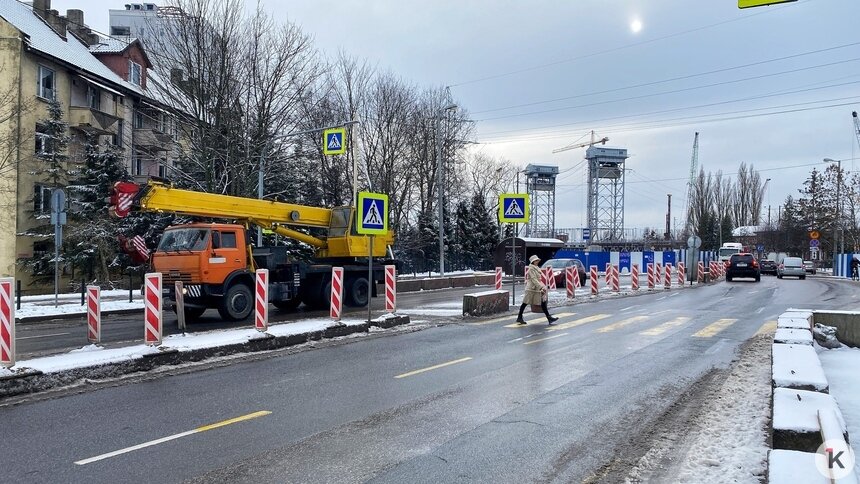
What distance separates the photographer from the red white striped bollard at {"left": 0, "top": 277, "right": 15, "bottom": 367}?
27.6ft

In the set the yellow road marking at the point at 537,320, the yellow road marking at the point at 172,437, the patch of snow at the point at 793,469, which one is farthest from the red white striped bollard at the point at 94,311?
the patch of snow at the point at 793,469

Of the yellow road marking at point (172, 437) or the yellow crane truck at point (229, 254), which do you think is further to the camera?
the yellow crane truck at point (229, 254)

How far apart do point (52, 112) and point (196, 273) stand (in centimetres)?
2296

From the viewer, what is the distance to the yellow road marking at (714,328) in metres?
13.6

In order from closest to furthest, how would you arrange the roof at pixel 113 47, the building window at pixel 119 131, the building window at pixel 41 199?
the building window at pixel 41 199, the building window at pixel 119 131, the roof at pixel 113 47

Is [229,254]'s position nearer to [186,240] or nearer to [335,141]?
[186,240]

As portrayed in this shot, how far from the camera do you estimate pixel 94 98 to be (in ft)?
124

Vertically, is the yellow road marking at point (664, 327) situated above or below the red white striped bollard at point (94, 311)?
below

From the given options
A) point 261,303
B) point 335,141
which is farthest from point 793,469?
point 335,141

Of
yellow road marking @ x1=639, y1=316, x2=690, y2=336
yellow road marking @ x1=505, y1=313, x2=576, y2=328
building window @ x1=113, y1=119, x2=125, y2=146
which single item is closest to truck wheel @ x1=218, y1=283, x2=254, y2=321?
yellow road marking @ x1=505, y1=313, x2=576, y2=328

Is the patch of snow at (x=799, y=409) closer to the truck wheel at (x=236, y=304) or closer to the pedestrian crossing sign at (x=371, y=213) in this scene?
the pedestrian crossing sign at (x=371, y=213)

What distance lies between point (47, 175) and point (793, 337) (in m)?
37.2

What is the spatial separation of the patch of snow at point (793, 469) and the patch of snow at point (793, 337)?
4.87 m

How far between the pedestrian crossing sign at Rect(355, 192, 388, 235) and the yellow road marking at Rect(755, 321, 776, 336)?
28.6ft
